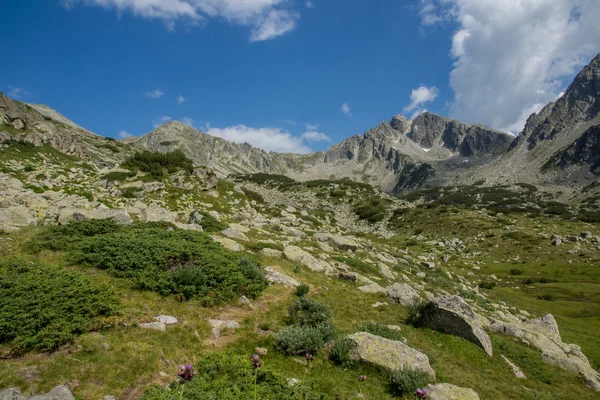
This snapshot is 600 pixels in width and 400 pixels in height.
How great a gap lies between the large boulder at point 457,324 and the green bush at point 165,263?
7.93 meters

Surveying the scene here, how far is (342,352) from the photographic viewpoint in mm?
9391

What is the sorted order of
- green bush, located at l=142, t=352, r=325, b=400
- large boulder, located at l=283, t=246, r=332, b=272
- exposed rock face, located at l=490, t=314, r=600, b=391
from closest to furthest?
1. green bush, located at l=142, t=352, r=325, b=400
2. exposed rock face, located at l=490, t=314, r=600, b=391
3. large boulder, located at l=283, t=246, r=332, b=272

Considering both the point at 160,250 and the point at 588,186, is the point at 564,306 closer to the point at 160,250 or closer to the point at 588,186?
the point at 160,250

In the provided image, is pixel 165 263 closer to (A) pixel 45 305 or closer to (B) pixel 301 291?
(A) pixel 45 305

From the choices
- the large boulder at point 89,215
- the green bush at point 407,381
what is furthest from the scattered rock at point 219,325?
the large boulder at point 89,215

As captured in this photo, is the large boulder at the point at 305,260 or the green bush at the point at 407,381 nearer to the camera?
the green bush at the point at 407,381

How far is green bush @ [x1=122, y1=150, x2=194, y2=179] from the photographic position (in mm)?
44625

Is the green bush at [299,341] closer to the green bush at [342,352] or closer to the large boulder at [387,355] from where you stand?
the green bush at [342,352]

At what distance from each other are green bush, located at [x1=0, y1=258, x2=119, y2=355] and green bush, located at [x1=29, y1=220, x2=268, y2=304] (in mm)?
1867

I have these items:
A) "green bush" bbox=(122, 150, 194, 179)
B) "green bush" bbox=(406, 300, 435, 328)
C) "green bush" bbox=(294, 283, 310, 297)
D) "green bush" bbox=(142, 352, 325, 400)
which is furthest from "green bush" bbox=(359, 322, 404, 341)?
"green bush" bbox=(122, 150, 194, 179)

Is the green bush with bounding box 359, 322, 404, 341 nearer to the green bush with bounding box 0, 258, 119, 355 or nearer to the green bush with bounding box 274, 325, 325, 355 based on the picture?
the green bush with bounding box 274, 325, 325, 355

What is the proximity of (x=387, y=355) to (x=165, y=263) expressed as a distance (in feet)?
31.8

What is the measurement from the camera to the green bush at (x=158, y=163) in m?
44.6

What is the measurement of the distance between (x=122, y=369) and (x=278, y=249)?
15.5 metres
